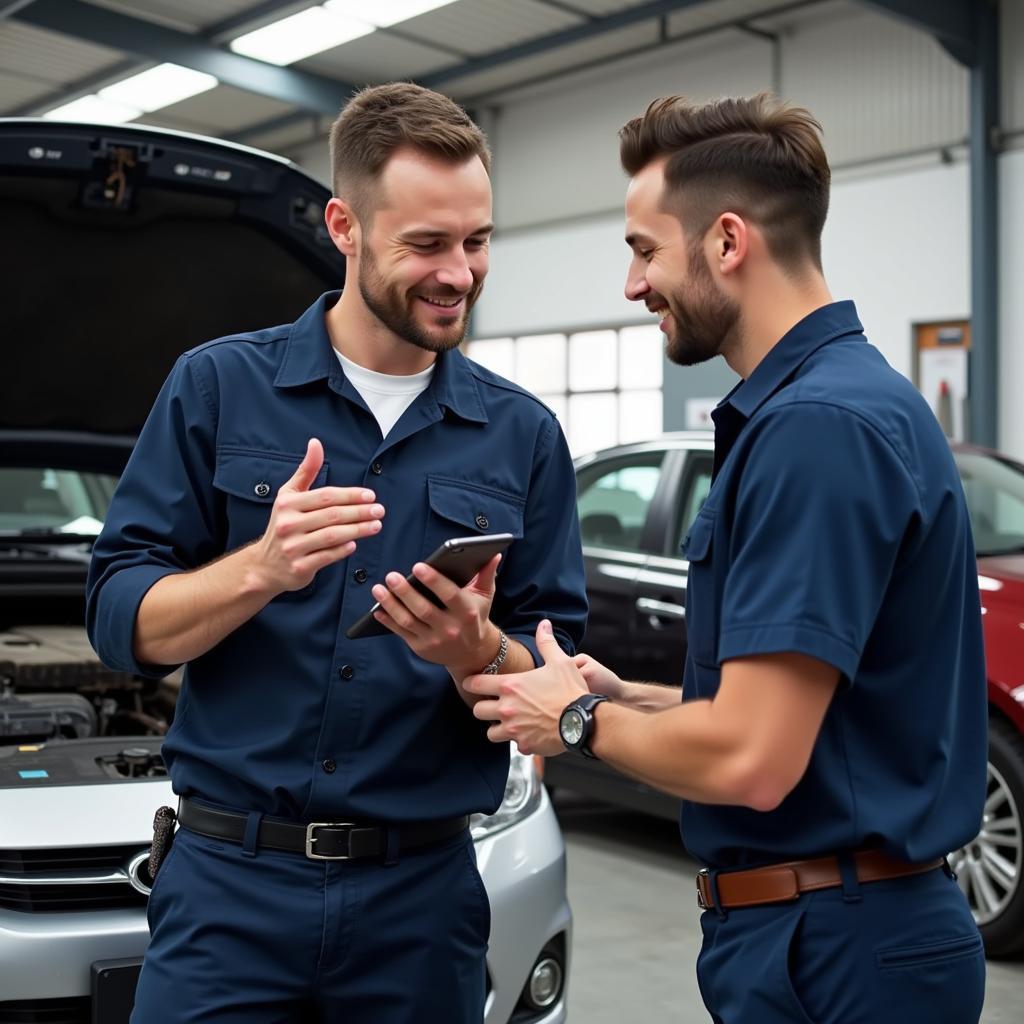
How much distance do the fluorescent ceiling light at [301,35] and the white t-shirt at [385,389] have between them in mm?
10537

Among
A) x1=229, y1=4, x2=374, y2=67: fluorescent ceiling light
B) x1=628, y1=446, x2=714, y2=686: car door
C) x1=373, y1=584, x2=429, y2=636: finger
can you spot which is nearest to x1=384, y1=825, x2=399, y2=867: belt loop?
x1=373, y1=584, x2=429, y2=636: finger

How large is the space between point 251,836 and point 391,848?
0.18m

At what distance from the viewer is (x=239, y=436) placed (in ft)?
6.17

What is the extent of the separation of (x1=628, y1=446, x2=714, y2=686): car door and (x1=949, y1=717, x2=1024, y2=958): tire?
103 centimetres

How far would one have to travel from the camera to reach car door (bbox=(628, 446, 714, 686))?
4691mm

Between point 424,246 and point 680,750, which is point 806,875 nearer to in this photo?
point 680,750

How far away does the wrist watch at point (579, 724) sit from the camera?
5.14 ft

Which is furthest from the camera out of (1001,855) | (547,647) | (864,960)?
(1001,855)

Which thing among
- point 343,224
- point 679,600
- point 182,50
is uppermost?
point 182,50

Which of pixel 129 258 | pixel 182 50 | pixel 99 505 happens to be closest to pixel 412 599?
pixel 129 258

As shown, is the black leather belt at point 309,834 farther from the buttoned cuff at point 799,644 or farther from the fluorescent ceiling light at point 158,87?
the fluorescent ceiling light at point 158,87

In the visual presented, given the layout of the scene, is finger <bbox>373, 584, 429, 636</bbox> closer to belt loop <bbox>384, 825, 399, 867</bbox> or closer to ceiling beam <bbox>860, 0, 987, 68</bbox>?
belt loop <bbox>384, 825, 399, 867</bbox>

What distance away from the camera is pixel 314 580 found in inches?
72.9

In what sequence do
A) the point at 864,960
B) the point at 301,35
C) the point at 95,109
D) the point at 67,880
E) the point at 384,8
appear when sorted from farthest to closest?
the point at 95,109 < the point at 301,35 < the point at 384,8 < the point at 67,880 < the point at 864,960
